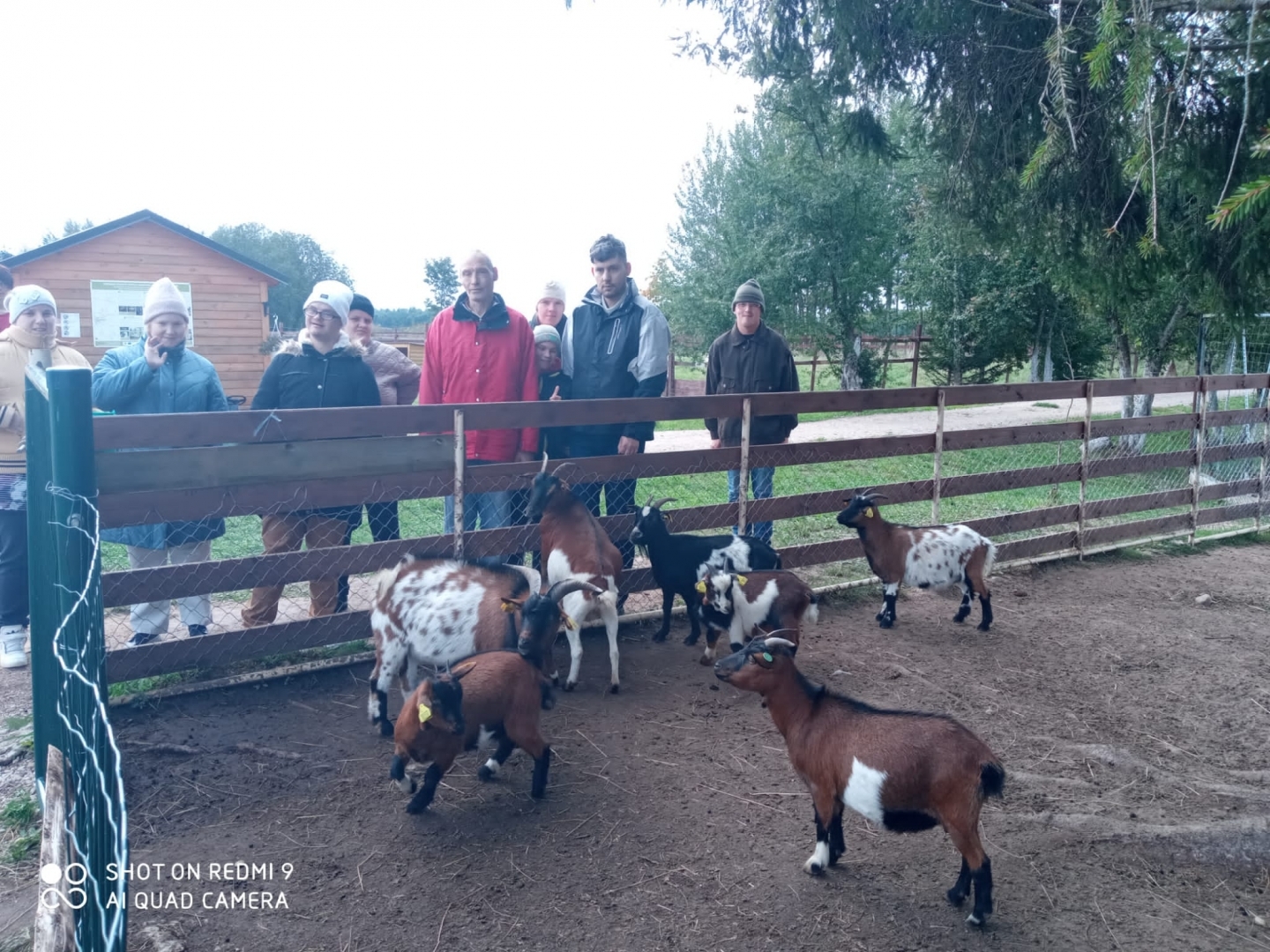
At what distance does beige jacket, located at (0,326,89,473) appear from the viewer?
4871 mm

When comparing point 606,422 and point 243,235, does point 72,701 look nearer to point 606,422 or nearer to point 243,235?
point 606,422

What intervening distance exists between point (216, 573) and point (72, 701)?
8.25 feet

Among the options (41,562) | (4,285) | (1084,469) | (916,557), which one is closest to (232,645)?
(41,562)

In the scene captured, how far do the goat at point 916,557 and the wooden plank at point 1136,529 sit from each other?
2565 millimetres

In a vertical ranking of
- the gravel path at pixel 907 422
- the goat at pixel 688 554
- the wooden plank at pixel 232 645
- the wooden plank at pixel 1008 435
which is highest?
the wooden plank at pixel 1008 435

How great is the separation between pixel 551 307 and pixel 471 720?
3.62 metres

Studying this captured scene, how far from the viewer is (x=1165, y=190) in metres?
5.52

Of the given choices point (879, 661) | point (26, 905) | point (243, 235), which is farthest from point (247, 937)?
point (243, 235)

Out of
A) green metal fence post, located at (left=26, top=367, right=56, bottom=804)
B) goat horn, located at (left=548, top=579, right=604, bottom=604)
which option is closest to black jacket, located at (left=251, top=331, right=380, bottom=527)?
goat horn, located at (left=548, top=579, right=604, bottom=604)

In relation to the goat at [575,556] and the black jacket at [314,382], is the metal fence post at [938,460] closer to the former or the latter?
the goat at [575,556]

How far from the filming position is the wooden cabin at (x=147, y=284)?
16.8 meters

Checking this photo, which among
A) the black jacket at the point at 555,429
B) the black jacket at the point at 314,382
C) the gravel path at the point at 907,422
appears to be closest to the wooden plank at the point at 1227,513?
the gravel path at the point at 907,422

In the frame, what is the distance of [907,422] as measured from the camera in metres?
18.1
